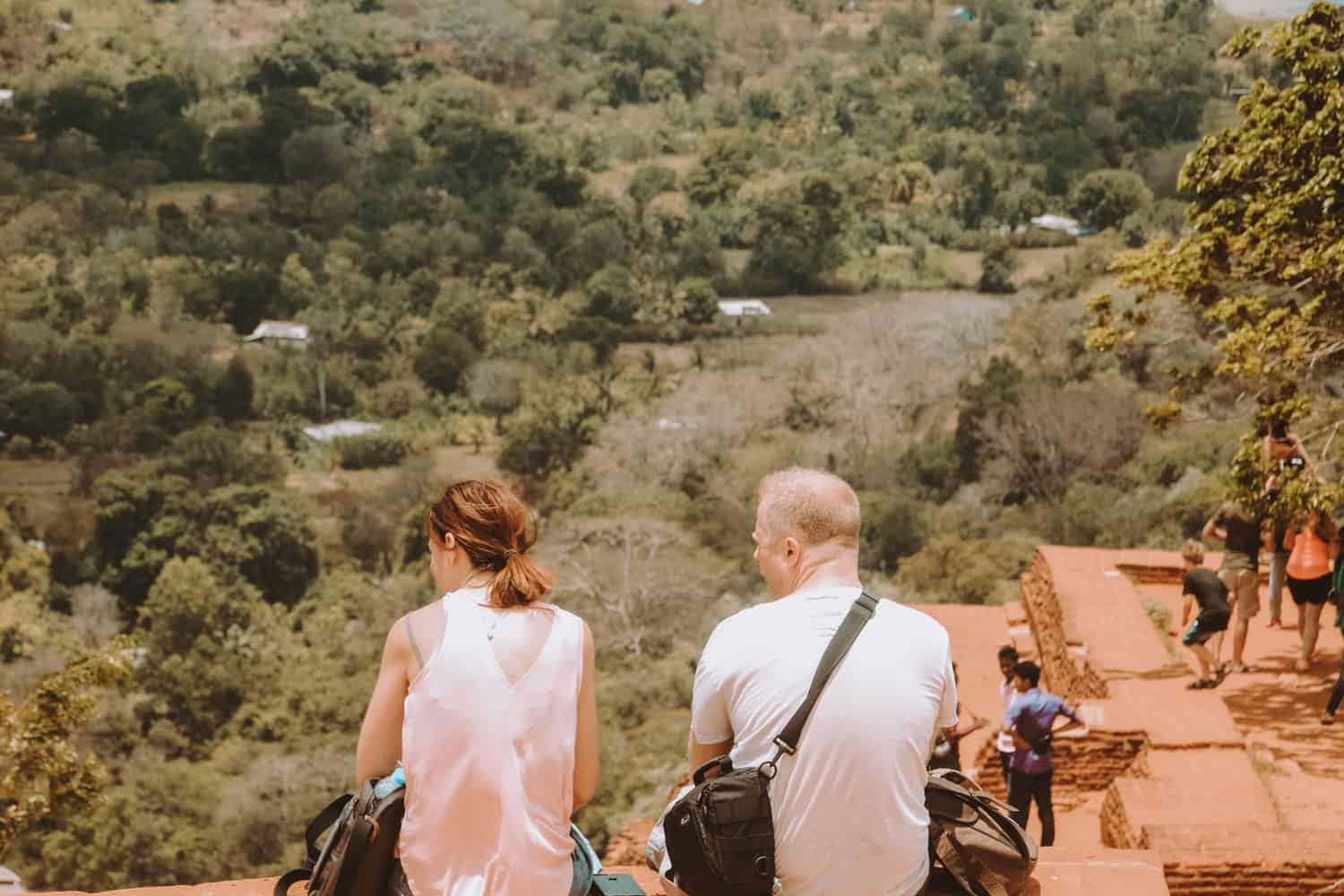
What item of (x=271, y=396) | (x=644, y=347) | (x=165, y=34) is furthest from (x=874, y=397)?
(x=165, y=34)

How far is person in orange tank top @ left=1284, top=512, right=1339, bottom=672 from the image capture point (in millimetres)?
7098

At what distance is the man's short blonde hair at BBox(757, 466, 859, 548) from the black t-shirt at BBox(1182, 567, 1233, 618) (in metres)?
5.13

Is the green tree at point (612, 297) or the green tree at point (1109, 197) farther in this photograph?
the green tree at point (612, 297)

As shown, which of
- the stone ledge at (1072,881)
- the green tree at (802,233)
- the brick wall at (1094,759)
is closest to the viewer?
the stone ledge at (1072,881)

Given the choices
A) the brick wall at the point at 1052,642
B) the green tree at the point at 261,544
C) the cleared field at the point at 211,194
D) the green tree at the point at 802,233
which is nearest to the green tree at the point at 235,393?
the green tree at the point at 261,544

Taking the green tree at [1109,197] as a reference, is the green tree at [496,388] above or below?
below

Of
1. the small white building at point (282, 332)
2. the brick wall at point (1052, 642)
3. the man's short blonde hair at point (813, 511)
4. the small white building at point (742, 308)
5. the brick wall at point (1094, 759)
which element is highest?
the man's short blonde hair at point (813, 511)

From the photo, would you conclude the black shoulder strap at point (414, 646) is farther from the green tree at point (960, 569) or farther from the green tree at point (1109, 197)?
the green tree at point (1109, 197)

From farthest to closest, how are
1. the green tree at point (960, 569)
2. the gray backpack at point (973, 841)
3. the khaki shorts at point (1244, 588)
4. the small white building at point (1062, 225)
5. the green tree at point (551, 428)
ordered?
the small white building at point (1062, 225) → the green tree at point (551, 428) → the green tree at point (960, 569) → the khaki shorts at point (1244, 588) → the gray backpack at point (973, 841)

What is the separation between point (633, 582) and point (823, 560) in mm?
28765

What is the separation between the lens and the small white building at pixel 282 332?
47469mm

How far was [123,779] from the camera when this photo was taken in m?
25.9

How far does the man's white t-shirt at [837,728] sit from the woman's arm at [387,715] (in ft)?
1.72

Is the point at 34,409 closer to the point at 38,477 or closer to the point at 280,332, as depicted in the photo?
the point at 38,477
